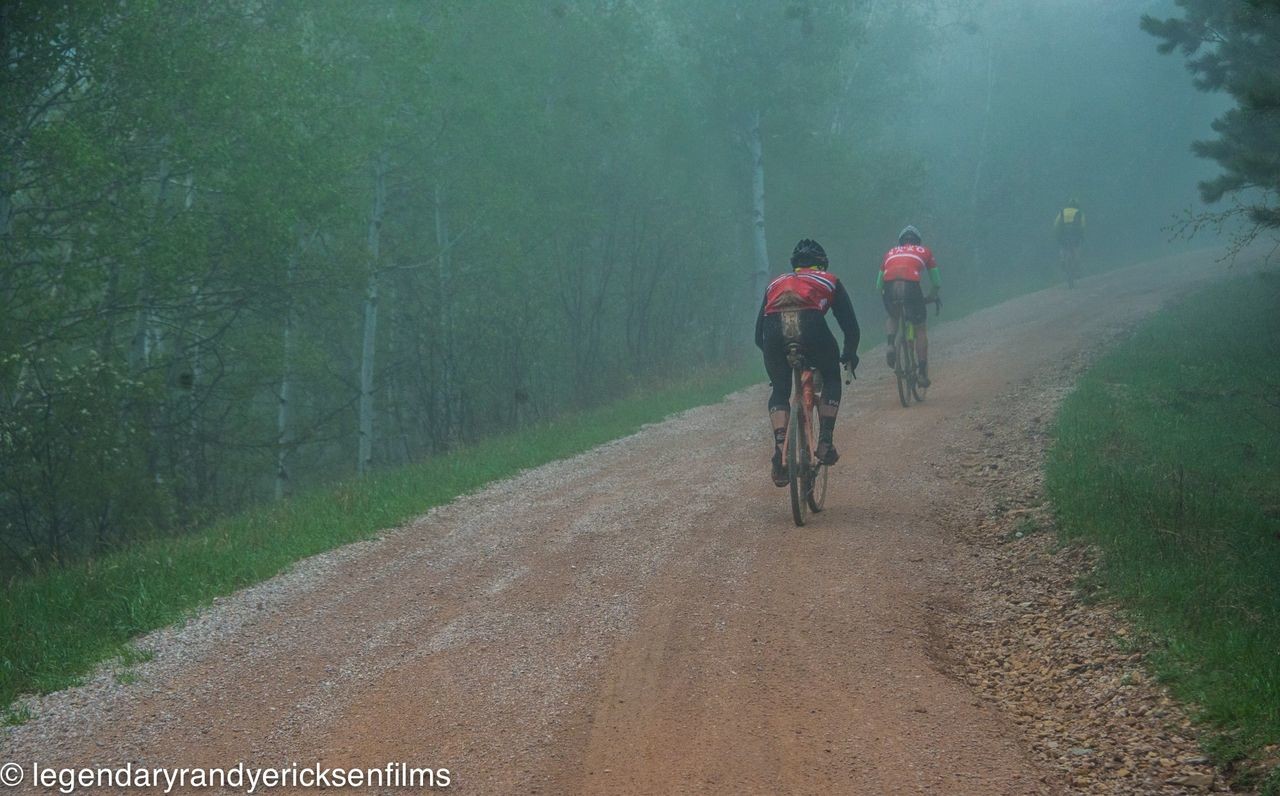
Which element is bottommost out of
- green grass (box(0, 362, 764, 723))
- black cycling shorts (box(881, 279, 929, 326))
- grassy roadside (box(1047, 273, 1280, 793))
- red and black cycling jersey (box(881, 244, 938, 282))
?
grassy roadside (box(1047, 273, 1280, 793))

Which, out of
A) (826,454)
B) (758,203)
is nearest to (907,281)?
(826,454)

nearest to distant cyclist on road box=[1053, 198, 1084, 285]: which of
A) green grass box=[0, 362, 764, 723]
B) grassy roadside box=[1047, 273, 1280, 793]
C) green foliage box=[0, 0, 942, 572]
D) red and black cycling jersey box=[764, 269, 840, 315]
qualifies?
green foliage box=[0, 0, 942, 572]

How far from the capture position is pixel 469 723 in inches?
213

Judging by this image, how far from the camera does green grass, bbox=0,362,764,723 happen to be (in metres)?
6.97

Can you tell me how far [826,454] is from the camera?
929cm

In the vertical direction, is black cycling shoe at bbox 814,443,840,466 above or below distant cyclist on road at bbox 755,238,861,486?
below

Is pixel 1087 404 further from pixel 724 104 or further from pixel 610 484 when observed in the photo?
pixel 724 104

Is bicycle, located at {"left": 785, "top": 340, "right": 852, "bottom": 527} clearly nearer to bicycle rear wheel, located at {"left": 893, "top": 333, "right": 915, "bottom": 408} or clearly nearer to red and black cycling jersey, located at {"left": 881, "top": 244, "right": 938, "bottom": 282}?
red and black cycling jersey, located at {"left": 881, "top": 244, "right": 938, "bottom": 282}

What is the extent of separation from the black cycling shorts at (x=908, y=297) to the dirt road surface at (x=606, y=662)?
14.6 ft

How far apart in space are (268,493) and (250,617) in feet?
53.4

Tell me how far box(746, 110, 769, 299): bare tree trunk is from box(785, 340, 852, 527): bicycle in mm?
23886

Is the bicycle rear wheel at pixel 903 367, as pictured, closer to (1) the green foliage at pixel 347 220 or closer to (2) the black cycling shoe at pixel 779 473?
(2) the black cycling shoe at pixel 779 473

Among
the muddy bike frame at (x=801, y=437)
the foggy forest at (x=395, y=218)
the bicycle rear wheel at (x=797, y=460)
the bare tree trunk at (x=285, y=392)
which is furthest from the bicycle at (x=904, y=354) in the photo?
the bare tree trunk at (x=285, y=392)

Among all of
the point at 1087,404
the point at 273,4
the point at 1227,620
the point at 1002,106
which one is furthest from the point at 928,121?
the point at 1227,620
